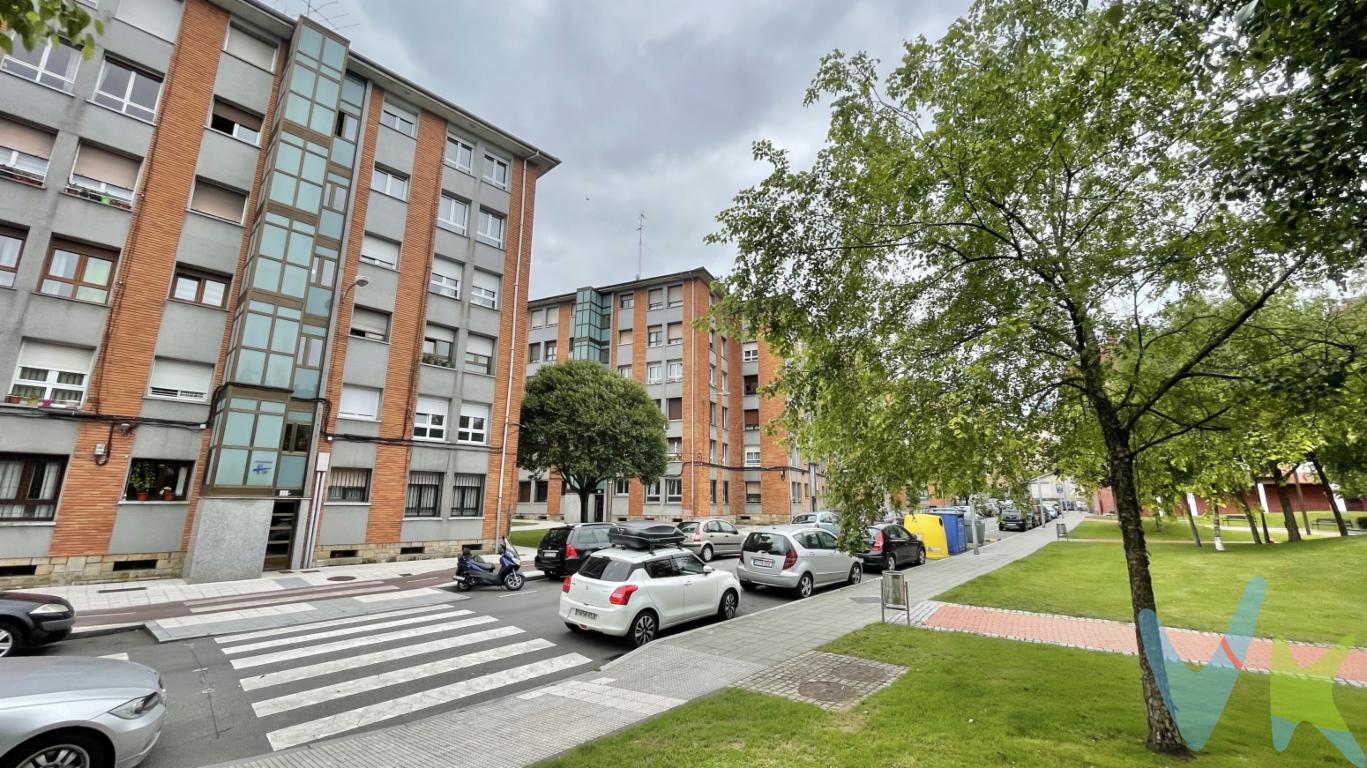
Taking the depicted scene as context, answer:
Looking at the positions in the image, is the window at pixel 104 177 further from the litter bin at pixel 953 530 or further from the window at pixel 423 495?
the litter bin at pixel 953 530

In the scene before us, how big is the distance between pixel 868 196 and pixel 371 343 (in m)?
19.0

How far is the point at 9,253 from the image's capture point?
14.3 meters

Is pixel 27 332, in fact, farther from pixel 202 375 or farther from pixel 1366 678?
pixel 1366 678

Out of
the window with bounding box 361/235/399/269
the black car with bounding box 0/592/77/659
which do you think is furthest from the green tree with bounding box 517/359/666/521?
the black car with bounding box 0/592/77/659

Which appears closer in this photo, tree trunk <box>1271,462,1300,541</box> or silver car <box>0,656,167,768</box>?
silver car <box>0,656,167,768</box>

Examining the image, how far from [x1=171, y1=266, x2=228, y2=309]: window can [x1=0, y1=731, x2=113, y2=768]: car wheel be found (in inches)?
645

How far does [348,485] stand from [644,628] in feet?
47.2

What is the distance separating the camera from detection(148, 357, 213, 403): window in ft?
51.9

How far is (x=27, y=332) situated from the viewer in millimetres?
14078

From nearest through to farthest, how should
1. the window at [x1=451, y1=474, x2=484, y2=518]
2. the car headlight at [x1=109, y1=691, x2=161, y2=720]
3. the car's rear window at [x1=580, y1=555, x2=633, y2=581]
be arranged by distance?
1. the car headlight at [x1=109, y1=691, x2=161, y2=720]
2. the car's rear window at [x1=580, y1=555, x2=633, y2=581]
3. the window at [x1=451, y1=474, x2=484, y2=518]

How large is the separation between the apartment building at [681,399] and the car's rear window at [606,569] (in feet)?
88.7

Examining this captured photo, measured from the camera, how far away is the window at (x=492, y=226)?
24188 millimetres

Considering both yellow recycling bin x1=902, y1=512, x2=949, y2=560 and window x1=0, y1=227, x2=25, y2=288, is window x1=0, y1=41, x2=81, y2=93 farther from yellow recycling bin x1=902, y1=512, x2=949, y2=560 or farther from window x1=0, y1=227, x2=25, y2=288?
yellow recycling bin x1=902, y1=512, x2=949, y2=560

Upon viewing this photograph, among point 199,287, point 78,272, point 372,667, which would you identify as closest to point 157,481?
point 199,287
